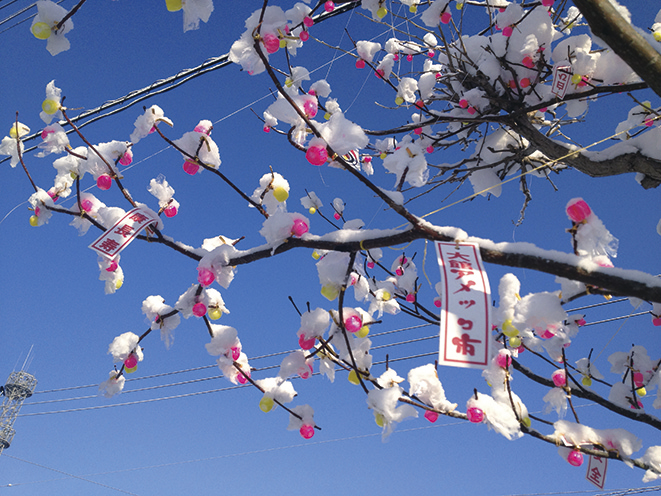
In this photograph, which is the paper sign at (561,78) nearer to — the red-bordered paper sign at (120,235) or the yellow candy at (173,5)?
the yellow candy at (173,5)

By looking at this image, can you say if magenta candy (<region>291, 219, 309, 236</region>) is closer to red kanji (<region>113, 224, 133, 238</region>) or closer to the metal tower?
red kanji (<region>113, 224, 133, 238</region>)

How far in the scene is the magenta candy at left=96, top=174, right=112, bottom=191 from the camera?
6.45ft

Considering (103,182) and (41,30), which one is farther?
(103,182)

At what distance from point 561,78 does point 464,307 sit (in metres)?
1.84

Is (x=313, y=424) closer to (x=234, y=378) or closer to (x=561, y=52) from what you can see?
(x=234, y=378)

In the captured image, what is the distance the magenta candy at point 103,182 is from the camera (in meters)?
1.96

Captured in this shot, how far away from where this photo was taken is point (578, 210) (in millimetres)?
1601

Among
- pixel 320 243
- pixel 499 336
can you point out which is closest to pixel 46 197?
pixel 320 243

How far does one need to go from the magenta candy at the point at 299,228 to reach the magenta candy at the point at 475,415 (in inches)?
52.3

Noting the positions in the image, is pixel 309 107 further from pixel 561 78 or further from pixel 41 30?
pixel 561 78

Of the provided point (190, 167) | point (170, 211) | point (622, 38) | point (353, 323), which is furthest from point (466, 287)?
point (170, 211)

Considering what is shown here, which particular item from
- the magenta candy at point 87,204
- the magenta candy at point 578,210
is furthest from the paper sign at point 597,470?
the magenta candy at point 87,204

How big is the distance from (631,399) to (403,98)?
2750mm

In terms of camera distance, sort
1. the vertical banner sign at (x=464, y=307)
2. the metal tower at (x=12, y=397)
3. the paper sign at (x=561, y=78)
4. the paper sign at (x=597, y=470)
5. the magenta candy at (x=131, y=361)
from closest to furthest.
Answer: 1. the vertical banner sign at (x=464, y=307)
2. the paper sign at (x=597, y=470)
3. the paper sign at (x=561, y=78)
4. the magenta candy at (x=131, y=361)
5. the metal tower at (x=12, y=397)
